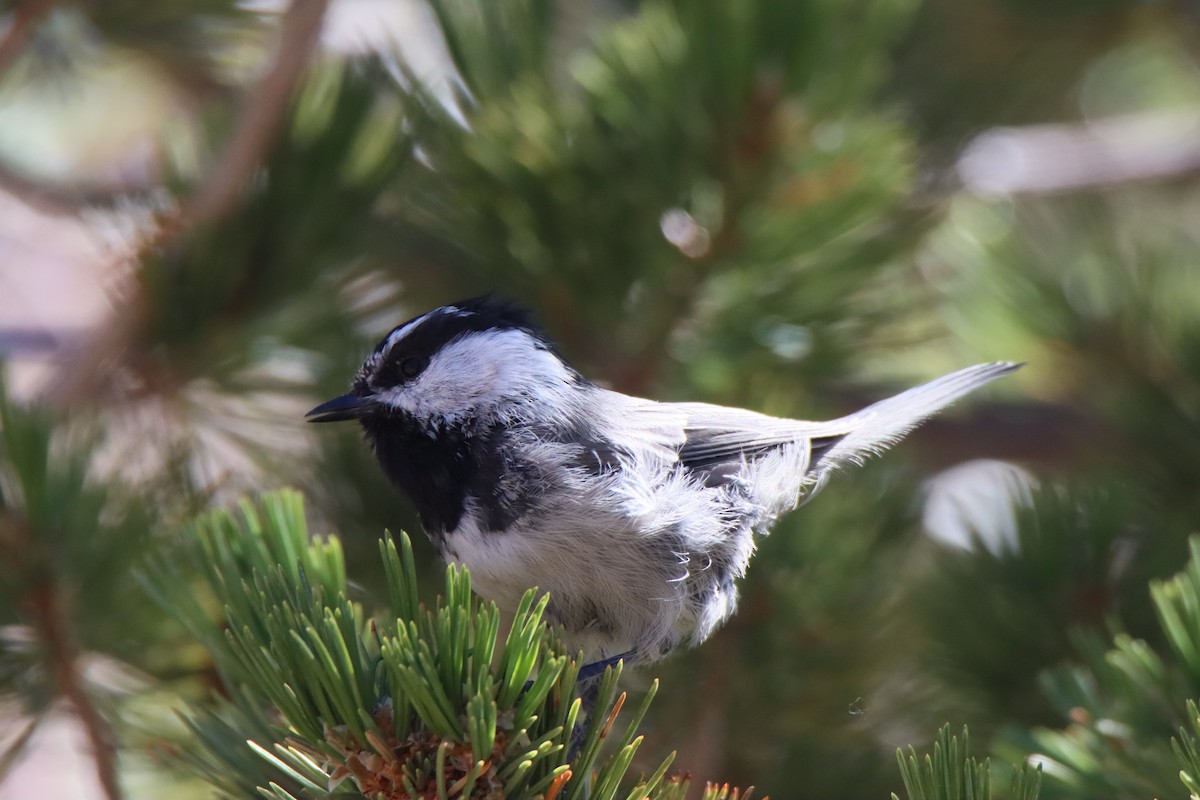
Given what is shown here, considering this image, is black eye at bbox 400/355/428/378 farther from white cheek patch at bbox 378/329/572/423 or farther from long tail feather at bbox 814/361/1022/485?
long tail feather at bbox 814/361/1022/485

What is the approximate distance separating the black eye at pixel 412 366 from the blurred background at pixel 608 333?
18 cm

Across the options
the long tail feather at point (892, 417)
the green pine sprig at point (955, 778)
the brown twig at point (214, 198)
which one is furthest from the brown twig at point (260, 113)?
the green pine sprig at point (955, 778)

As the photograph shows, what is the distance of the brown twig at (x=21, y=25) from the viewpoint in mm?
1559

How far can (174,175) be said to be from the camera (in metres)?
1.71

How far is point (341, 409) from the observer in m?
1.54

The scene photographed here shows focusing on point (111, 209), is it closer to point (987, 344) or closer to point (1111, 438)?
point (987, 344)

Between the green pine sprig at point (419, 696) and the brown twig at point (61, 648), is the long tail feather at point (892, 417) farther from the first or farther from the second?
the brown twig at point (61, 648)

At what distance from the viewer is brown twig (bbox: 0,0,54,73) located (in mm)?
1559

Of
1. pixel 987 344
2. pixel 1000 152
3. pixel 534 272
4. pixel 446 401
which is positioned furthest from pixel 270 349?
pixel 1000 152

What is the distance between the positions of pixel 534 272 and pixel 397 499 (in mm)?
415

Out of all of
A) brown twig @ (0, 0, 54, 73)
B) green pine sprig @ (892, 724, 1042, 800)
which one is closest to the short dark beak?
brown twig @ (0, 0, 54, 73)

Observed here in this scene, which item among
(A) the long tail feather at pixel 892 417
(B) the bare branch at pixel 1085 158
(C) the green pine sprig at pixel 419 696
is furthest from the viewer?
(B) the bare branch at pixel 1085 158

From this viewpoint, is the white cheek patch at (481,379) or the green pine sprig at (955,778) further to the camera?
the white cheek patch at (481,379)

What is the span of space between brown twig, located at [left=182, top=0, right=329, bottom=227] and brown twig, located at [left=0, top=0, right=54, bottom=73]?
1.01 feet
